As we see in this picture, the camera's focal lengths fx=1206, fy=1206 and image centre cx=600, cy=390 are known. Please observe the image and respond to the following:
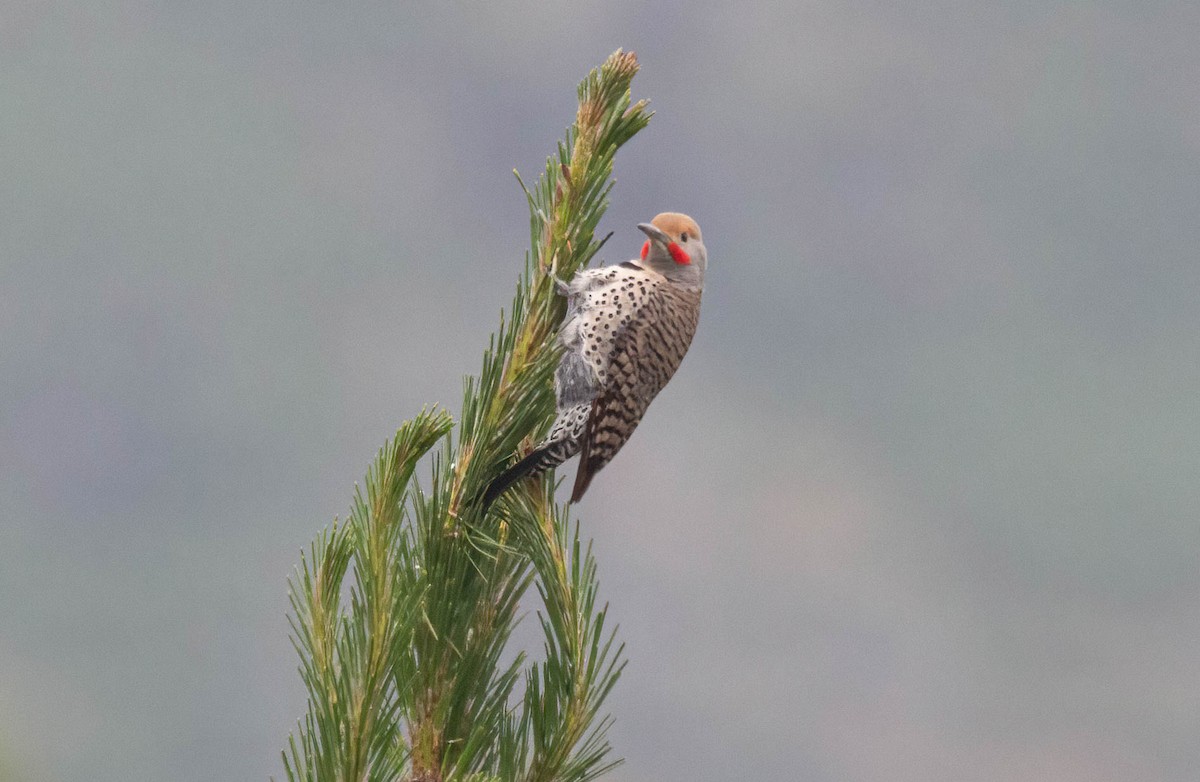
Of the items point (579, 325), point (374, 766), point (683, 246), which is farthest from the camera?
point (683, 246)

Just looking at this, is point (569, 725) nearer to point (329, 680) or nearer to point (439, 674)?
point (439, 674)

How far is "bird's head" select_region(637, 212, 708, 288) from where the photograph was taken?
360 centimetres

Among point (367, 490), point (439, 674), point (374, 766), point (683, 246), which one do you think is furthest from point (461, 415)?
point (683, 246)

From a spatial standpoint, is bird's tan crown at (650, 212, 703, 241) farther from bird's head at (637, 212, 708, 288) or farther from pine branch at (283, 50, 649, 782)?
pine branch at (283, 50, 649, 782)

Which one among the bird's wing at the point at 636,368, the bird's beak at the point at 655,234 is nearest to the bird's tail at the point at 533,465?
the bird's wing at the point at 636,368

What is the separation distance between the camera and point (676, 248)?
3.60 m

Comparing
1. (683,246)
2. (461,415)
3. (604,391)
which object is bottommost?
(461,415)

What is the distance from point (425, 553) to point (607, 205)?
3.13ft

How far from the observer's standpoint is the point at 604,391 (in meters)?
2.99

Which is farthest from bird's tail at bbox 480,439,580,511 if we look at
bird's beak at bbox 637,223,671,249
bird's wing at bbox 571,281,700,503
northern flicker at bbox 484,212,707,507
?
bird's beak at bbox 637,223,671,249

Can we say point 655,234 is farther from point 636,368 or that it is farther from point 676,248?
point 636,368

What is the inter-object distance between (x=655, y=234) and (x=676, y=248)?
76 mm

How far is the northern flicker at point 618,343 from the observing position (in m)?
2.82

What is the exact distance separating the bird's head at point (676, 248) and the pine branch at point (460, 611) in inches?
32.9
